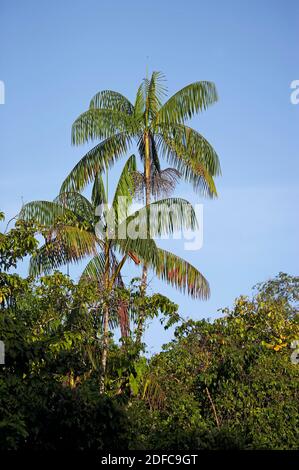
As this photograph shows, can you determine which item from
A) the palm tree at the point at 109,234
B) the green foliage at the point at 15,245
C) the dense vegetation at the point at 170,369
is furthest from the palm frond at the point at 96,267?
the green foliage at the point at 15,245

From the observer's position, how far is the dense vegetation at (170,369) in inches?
563

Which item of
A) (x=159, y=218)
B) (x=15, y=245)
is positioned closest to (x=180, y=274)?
(x=159, y=218)

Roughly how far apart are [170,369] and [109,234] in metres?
3.08

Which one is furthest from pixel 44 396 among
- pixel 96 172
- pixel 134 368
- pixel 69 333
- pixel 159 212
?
pixel 96 172

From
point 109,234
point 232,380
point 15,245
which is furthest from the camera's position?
point 109,234

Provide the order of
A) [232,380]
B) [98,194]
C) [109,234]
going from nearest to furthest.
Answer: [232,380] → [109,234] → [98,194]

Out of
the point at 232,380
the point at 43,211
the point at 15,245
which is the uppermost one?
the point at 43,211

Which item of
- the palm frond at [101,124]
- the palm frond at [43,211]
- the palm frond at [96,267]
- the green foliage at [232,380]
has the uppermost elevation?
the palm frond at [101,124]

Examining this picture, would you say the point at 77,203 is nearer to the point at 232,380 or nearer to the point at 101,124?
the point at 101,124

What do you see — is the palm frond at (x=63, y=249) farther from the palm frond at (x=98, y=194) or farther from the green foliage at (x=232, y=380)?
the green foliage at (x=232, y=380)

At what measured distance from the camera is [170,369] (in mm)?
17891

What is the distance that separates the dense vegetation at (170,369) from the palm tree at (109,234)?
5.32 ft

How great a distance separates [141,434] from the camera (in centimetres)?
1589

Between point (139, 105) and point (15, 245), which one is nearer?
point (15, 245)
